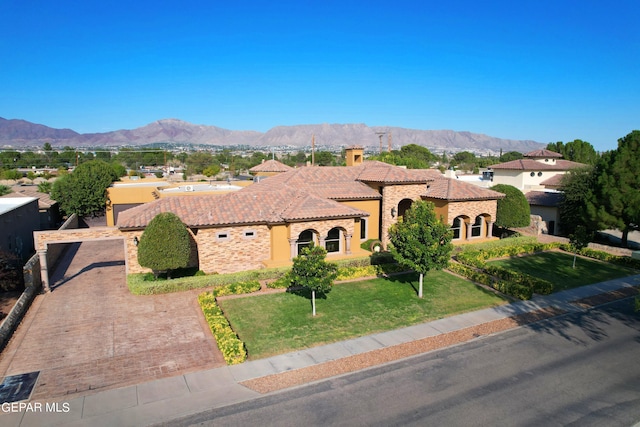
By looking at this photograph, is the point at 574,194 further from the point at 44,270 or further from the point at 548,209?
the point at 44,270

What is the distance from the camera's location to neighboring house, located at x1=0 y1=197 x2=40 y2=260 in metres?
23.6

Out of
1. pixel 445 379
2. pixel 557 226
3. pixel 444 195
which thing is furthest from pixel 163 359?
pixel 557 226

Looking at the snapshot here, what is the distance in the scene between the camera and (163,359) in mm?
14117

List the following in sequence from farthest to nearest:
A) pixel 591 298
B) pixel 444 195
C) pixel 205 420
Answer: pixel 444 195
pixel 591 298
pixel 205 420

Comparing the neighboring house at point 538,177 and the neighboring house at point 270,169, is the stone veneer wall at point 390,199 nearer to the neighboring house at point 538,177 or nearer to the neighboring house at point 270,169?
the neighboring house at point 538,177

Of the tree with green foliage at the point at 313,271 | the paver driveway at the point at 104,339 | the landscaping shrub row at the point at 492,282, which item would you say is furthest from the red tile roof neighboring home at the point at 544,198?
the paver driveway at the point at 104,339

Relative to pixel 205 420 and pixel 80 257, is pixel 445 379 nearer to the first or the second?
pixel 205 420

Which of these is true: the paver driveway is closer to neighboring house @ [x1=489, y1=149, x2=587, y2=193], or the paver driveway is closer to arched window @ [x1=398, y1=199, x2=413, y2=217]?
arched window @ [x1=398, y1=199, x2=413, y2=217]

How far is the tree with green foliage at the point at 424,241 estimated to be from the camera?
19219mm

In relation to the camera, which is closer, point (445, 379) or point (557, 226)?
point (445, 379)

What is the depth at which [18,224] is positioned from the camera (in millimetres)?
26422

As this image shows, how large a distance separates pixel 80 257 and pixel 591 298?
1178 inches

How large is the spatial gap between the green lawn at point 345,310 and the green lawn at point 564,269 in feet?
16.3

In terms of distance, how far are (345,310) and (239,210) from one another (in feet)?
30.2
